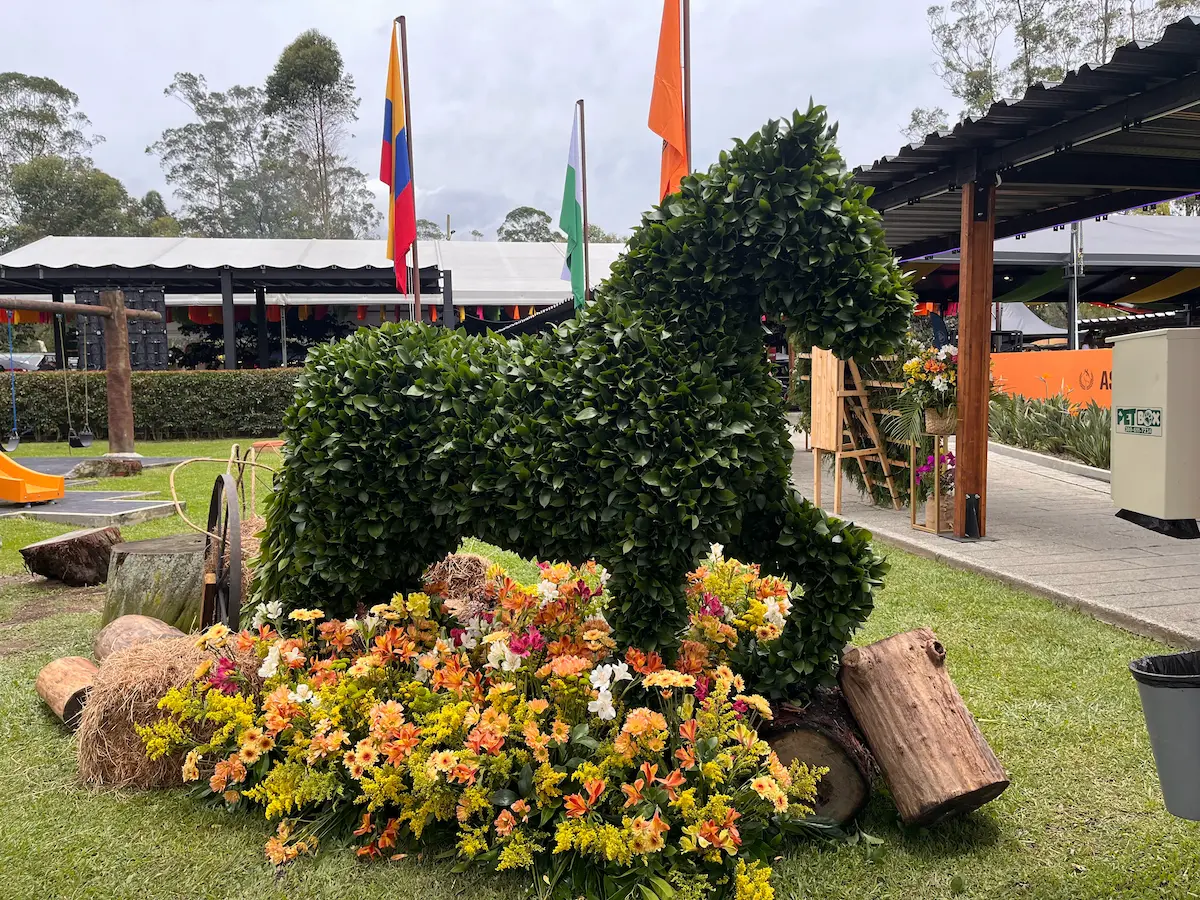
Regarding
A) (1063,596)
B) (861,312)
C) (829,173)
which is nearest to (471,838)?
(861,312)

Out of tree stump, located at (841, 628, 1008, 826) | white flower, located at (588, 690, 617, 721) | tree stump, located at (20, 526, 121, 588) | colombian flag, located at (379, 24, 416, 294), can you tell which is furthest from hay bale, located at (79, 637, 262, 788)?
colombian flag, located at (379, 24, 416, 294)

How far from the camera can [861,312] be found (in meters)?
2.84

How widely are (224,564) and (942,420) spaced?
5601 millimetres

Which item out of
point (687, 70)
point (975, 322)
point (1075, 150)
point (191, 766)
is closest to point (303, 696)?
point (191, 766)

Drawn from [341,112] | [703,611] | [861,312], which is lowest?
[703,611]

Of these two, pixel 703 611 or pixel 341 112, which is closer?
pixel 703 611

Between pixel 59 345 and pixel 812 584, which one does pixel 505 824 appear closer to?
pixel 812 584

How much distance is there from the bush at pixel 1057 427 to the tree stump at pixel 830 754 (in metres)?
7.81

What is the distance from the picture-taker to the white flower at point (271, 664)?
10.4 ft

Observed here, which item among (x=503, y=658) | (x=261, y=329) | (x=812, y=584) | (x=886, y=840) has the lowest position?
(x=886, y=840)

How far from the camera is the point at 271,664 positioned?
3.21 metres

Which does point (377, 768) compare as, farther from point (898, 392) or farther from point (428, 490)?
point (898, 392)

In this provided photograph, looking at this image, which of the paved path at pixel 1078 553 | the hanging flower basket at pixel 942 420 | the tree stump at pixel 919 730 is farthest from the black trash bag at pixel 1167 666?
the hanging flower basket at pixel 942 420

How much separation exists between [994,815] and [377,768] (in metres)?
2.11
